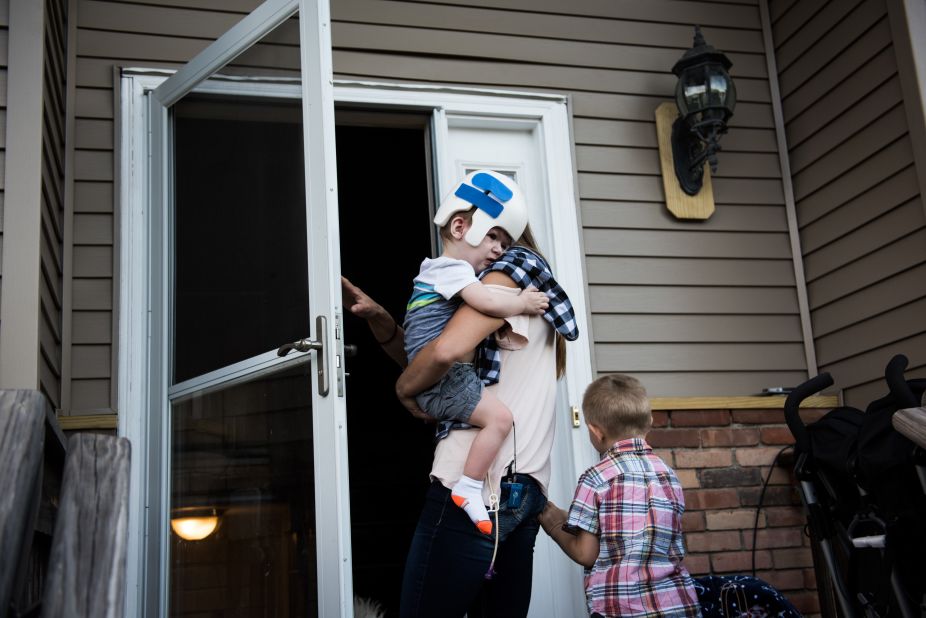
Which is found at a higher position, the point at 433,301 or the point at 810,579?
the point at 433,301

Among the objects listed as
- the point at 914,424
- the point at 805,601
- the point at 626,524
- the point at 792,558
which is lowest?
the point at 805,601

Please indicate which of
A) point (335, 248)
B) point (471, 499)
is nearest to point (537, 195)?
point (335, 248)

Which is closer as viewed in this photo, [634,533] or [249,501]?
[634,533]

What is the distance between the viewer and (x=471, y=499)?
6.84ft

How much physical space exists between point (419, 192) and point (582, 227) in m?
2.63

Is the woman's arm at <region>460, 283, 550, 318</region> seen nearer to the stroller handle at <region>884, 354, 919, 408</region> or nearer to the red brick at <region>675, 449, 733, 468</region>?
the stroller handle at <region>884, 354, 919, 408</region>

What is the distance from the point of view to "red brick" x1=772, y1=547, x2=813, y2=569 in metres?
Result: 3.79

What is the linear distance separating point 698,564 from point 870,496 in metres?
0.95

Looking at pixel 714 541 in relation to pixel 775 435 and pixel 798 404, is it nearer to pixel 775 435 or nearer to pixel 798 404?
pixel 775 435

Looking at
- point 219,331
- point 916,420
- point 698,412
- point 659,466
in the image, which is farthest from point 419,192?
point 916,420

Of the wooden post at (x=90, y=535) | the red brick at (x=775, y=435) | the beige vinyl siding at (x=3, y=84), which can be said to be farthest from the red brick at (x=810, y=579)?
the wooden post at (x=90, y=535)

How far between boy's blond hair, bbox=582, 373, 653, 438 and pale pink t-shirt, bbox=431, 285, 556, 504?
12.8 inches

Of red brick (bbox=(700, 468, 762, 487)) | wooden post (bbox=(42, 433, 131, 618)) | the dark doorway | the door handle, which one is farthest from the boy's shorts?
the dark doorway

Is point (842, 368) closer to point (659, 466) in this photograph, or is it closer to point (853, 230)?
point (853, 230)
